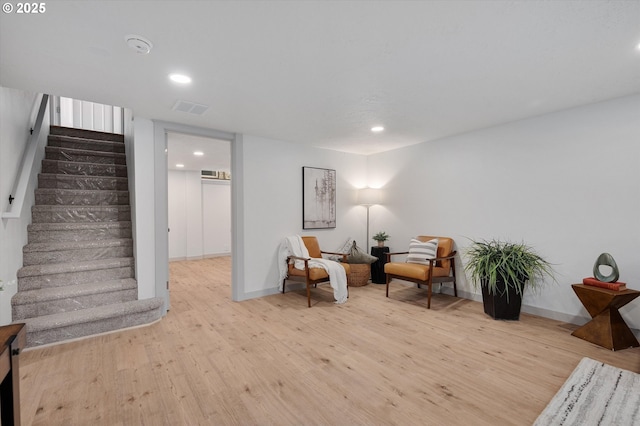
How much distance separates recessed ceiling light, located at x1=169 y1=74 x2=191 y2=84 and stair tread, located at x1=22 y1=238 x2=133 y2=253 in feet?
7.97

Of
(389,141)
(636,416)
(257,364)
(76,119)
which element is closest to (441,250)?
(389,141)

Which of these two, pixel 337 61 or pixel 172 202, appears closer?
pixel 337 61

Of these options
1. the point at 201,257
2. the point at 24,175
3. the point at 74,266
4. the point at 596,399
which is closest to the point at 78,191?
the point at 24,175

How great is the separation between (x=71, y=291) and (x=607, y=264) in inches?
214

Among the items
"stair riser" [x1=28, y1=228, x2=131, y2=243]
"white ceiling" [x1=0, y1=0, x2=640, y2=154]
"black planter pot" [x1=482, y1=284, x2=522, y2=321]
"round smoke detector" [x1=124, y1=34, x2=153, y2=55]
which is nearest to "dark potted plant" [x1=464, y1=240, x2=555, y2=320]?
"black planter pot" [x1=482, y1=284, x2=522, y2=321]

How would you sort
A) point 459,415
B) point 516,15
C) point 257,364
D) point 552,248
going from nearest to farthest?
point 516,15 < point 459,415 < point 257,364 < point 552,248

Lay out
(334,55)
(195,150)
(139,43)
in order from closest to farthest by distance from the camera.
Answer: (139,43), (334,55), (195,150)

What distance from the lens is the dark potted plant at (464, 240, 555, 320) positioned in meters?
3.29

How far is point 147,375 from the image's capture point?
7.41ft

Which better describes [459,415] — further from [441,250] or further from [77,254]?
[77,254]

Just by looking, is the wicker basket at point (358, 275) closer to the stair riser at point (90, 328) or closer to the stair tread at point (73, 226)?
the stair riser at point (90, 328)

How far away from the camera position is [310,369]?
2.34 meters

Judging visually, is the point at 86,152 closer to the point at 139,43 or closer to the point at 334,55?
the point at 139,43

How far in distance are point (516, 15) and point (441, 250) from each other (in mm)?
3133
